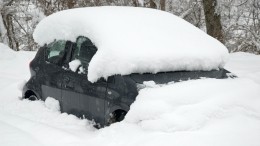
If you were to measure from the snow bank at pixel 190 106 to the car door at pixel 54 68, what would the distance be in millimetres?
1795

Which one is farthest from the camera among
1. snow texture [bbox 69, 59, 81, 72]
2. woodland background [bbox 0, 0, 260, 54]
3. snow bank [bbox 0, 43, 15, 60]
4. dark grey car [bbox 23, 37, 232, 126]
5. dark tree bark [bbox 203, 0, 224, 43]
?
woodland background [bbox 0, 0, 260, 54]

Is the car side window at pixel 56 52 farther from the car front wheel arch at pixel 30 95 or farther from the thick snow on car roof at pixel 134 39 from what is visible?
the car front wheel arch at pixel 30 95

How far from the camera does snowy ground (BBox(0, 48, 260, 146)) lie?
403 cm

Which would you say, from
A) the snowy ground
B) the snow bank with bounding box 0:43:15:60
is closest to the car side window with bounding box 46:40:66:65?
the snowy ground

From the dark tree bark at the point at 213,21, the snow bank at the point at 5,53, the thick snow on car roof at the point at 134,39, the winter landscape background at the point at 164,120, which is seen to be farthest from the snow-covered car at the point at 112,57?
the dark tree bark at the point at 213,21

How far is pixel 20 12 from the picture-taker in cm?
1842

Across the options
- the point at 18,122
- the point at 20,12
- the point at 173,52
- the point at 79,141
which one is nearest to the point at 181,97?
the point at 173,52

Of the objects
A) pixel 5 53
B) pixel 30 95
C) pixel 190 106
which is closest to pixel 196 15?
pixel 5 53

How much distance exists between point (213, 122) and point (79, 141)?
1.63 metres

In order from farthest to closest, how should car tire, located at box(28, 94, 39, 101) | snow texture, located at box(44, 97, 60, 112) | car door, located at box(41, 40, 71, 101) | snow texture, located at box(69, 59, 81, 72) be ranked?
car tire, located at box(28, 94, 39, 101), snow texture, located at box(44, 97, 60, 112), car door, located at box(41, 40, 71, 101), snow texture, located at box(69, 59, 81, 72)

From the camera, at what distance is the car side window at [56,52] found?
19.7 feet

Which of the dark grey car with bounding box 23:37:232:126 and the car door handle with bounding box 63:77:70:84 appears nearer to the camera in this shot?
the dark grey car with bounding box 23:37:232:126

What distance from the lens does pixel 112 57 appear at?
5.01m

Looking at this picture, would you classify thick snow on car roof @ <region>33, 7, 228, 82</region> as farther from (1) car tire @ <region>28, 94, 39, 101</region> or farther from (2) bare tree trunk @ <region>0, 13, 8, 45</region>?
(2) bare tree trunk @ <region>0, 13, 8, 45</region>
